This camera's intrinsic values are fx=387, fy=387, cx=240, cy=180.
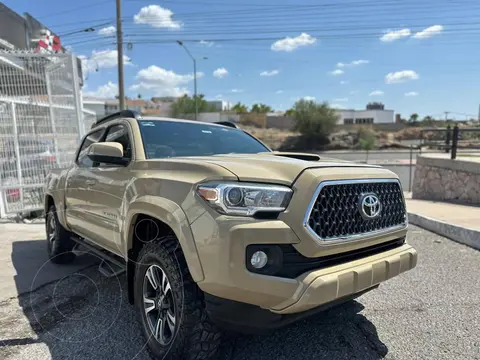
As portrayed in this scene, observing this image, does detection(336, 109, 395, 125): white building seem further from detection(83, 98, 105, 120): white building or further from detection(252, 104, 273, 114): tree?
detection(83, 98, 105, 120): white building

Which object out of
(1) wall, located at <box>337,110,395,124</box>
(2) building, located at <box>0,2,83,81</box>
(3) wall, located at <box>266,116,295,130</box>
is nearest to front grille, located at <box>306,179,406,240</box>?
(2) building, located at <box>0,2,83,81</box>

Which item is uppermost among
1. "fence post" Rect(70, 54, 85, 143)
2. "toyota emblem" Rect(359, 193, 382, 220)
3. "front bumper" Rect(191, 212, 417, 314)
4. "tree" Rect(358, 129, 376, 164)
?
"fence post" Rect(70, 54, 85, 143)

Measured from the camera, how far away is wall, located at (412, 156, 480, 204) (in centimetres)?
918

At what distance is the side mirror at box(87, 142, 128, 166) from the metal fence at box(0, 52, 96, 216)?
595cm

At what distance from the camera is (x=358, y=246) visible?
256 centimetres

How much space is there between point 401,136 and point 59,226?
6953cm

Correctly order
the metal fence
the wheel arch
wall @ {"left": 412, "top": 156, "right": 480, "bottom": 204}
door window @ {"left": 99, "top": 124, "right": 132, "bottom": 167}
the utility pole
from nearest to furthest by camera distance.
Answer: the wheel arch < door window @ {"left": 99, "top": 124, "right": 132, "bottom": 167} < the metal fence < wall @ {"left": 412, "top": 156, "right": 480, "bottom": 204} < the utility pole

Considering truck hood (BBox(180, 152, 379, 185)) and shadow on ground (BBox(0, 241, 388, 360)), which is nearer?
truck hood (BBox(180, 152, 379, 185))

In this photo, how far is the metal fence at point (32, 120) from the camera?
8.16 metres

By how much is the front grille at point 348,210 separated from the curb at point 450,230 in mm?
3396

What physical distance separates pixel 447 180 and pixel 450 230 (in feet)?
15.8

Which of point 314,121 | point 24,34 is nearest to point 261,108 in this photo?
point 314,121

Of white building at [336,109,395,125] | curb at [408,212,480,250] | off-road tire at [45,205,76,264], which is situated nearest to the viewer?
off-road tire at [45,205,76,264]

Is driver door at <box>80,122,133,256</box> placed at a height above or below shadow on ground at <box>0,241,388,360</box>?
above
